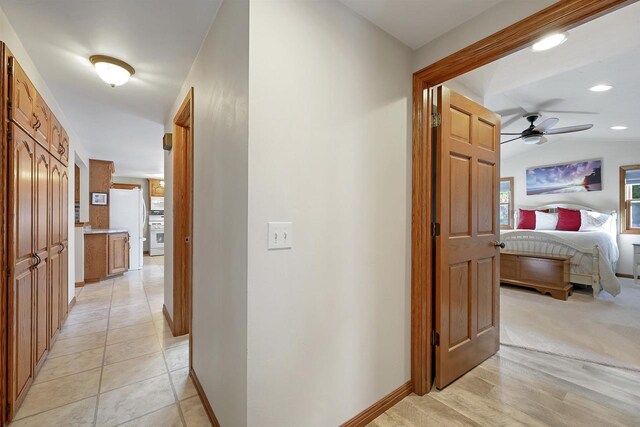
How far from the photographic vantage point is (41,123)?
7.07ft

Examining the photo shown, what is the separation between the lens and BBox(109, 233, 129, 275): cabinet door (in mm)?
5066

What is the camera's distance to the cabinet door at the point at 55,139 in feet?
8.12

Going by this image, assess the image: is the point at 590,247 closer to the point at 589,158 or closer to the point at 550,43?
the point at 589,158

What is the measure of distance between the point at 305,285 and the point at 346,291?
278 mm

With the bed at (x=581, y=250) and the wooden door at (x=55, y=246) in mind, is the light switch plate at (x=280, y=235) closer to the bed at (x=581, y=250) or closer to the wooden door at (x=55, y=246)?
the wooden door at (x=55, y=246)

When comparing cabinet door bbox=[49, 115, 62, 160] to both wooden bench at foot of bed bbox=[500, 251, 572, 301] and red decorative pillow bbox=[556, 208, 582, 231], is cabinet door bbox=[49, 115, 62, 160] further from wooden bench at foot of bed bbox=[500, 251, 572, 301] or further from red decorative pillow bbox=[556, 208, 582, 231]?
red decorative pillow bbox=[556, 208, 582, 231]

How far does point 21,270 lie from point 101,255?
12.5 ft

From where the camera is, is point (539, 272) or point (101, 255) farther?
point (101, 255)

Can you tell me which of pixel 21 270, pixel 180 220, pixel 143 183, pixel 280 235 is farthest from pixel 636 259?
pixel 143 183

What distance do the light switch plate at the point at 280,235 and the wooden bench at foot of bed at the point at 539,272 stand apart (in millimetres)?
4311

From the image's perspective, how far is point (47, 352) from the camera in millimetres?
2322

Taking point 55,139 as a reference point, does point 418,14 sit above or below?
above

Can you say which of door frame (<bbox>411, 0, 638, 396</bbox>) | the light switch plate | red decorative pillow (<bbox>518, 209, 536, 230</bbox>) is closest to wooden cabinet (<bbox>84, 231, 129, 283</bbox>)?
the light switch plate

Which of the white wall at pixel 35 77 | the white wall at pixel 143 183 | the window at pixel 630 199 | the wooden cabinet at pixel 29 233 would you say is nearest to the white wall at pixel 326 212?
the wooden cabinet at pixel 29 233
